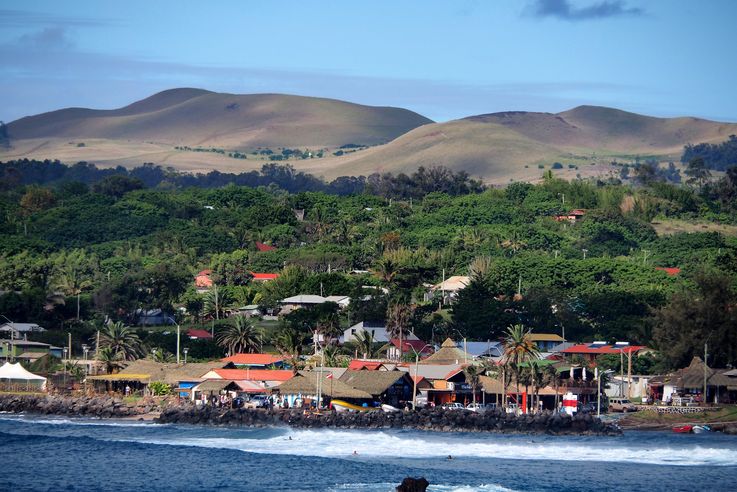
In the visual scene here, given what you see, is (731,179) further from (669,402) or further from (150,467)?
(150,467)

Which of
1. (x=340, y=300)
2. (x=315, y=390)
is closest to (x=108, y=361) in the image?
(x=315, y=390)

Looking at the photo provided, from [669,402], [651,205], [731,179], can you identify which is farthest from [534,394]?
[731,179]

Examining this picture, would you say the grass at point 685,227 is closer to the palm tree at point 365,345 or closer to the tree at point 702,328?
the tree at point 702,328

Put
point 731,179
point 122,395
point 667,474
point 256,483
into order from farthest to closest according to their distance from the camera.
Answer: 1. point 731,179
2. point 122,395
3. point 667,474
4. point 256,483

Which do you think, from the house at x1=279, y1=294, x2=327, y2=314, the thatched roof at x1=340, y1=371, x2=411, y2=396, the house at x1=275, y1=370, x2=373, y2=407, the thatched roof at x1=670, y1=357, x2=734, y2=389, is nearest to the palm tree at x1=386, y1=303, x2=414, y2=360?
the house at x1=279, y1=294, x2=327, y2=314

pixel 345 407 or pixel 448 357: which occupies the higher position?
pixel 448 357

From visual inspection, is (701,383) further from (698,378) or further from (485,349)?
(485,349)
